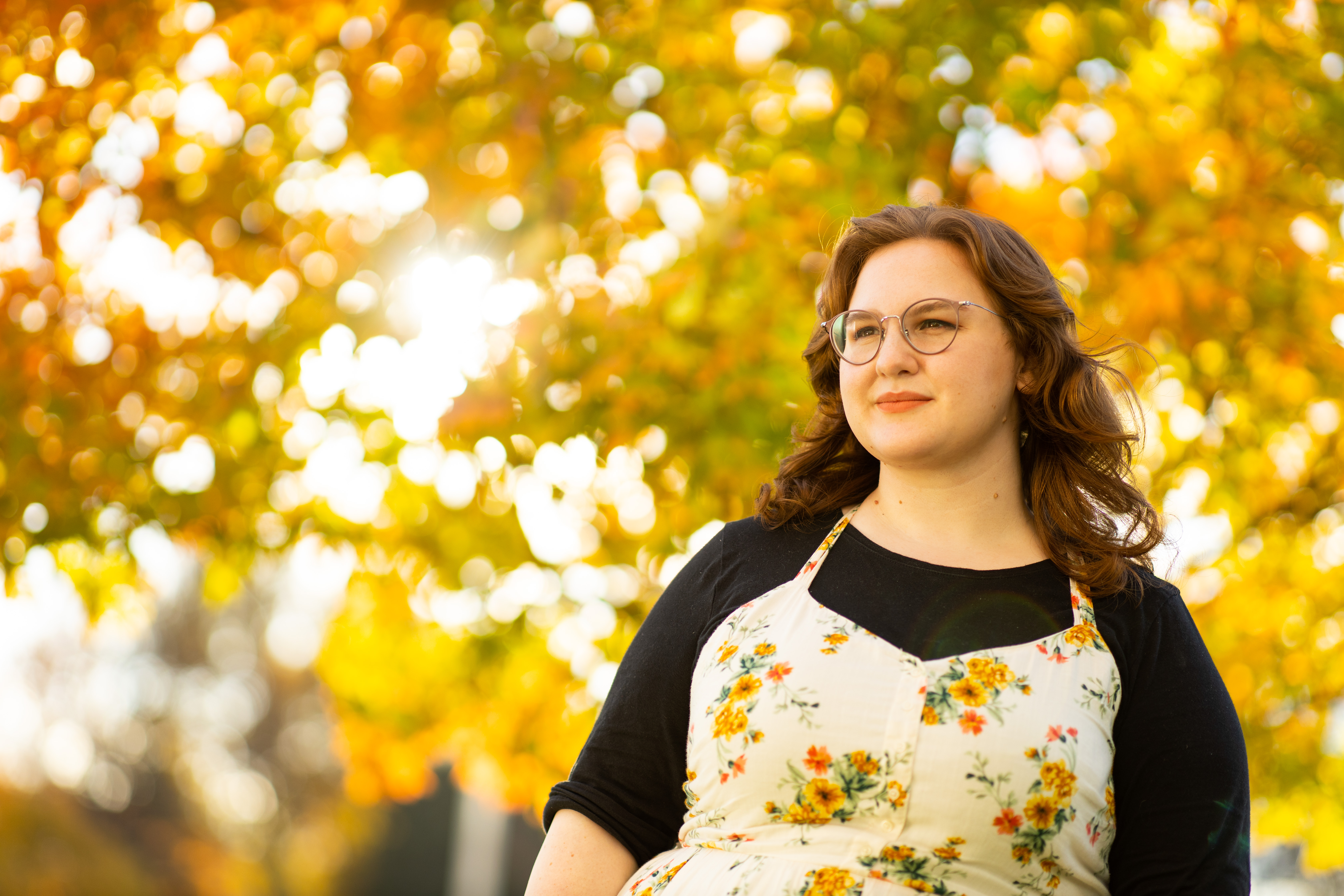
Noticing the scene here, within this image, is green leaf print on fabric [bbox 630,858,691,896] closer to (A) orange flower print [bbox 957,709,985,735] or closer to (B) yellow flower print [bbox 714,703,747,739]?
(B) yellow flower print [bbox 714,703,747,739]

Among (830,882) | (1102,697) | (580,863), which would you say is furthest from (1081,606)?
(580,863)

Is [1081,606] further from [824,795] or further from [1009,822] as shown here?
[824,795]

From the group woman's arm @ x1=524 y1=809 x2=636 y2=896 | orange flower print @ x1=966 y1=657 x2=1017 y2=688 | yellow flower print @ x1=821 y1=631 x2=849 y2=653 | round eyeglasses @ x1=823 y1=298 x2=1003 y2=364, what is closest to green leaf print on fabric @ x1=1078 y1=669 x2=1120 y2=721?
orange flower print @ x1=966 y1=657 x2=1017 y2=688

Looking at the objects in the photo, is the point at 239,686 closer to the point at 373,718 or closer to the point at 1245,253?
the point at 373,718

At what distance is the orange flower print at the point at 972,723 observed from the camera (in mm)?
1675

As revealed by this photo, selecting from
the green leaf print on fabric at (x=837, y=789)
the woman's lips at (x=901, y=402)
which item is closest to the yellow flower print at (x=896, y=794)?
the green leaf print on fabric at (x=837, y=789)

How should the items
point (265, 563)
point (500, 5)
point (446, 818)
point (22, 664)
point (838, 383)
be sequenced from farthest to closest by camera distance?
point (446, 818) → point (22, 664) → point (265, 563) → point (500, 5) → point (838, 383)

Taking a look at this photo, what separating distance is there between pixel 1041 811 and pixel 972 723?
155 mm

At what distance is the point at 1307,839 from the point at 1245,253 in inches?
104

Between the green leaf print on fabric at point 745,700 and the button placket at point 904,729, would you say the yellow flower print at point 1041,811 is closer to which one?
the button placket at point 904,729

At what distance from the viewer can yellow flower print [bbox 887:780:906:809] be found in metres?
1.67

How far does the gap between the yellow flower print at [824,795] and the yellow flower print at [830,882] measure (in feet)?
0.27

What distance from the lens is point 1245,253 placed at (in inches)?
134

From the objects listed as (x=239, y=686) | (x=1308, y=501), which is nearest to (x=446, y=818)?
(x=239, y=686)
